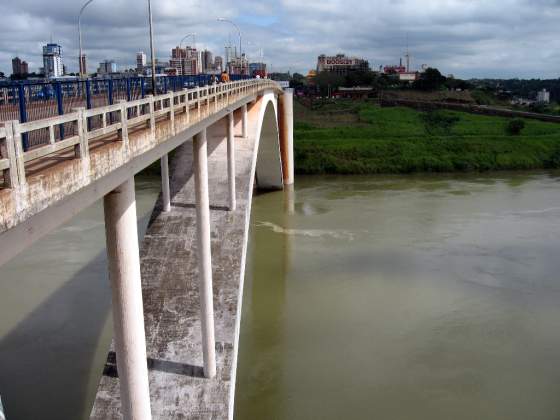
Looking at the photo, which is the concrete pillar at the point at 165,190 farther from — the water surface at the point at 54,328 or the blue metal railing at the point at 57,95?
the blue metal railing at the point at 57,95

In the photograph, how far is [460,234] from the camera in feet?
78.8

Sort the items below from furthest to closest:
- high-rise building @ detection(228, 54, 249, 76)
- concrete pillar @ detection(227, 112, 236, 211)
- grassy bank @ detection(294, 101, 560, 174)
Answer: grassy bank @ detection(294, 101, 560, 174) < high-rise building @ detection(228, 54, 249, 76) < concrete pillar @ detection(227, 112, 236, 211)

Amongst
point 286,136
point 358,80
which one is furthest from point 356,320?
point 358,80

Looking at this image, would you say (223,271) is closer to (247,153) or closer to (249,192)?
(249,192)

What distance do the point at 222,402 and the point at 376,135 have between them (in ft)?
131

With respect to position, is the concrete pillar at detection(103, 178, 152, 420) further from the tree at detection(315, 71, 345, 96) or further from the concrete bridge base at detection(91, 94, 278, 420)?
the tree at detection(315, 71, 345, 96)

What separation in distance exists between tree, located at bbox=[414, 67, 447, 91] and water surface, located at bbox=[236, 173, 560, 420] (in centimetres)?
5512

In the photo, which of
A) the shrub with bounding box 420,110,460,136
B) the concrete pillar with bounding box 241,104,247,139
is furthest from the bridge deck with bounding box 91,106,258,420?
the shrub with bounding box 420,110,460,136

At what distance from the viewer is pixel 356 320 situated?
15.6 metres

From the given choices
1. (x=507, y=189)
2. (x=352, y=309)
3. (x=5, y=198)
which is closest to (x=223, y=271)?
(x=352, y=309)

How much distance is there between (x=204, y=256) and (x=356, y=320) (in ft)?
19.8

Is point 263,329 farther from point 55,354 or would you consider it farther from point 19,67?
point 19,67

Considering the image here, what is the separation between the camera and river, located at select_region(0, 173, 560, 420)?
12188 mm

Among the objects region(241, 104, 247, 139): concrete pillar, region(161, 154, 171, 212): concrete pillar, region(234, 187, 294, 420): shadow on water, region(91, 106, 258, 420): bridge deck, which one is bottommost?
region(234, 187, 294, 420): shadow on water
